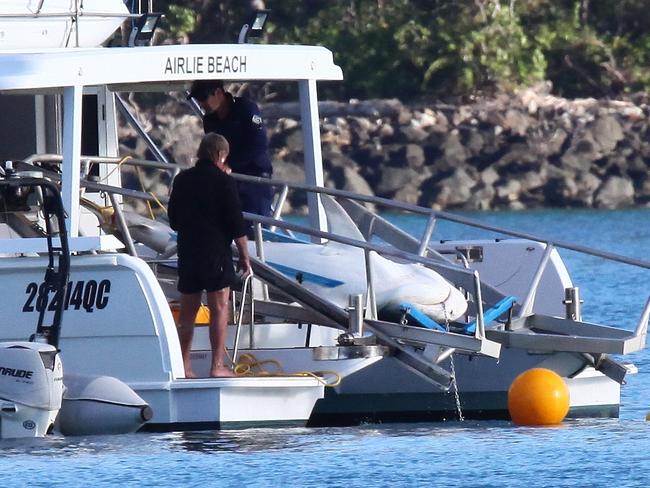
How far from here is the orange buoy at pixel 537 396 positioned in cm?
1240

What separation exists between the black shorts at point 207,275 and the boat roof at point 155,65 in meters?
1.24

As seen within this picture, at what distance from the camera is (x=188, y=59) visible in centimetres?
1270

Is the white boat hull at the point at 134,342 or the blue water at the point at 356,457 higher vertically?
the white boat hull at the point at 134,342

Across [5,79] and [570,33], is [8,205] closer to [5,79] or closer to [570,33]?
[5,79]

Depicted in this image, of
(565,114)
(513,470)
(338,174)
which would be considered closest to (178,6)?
(338,174)

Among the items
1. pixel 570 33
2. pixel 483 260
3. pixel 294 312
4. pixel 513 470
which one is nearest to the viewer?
pixel 513 470

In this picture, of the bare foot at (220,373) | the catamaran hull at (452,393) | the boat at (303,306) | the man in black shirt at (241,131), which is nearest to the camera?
the boat at (303,306)

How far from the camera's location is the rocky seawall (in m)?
40.2

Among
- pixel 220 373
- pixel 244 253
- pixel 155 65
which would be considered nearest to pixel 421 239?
pixel 244 253

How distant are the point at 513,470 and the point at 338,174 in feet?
94.8

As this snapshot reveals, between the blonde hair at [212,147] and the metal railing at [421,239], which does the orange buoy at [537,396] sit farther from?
the blonde hair at [212,147]

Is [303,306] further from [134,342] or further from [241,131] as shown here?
[241,131]

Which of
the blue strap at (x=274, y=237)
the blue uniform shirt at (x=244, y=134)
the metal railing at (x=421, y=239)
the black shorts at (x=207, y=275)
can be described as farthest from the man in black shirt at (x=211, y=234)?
the blue uniform shirt at (x=244, y=134)

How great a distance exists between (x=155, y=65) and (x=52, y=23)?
60.5 inches
